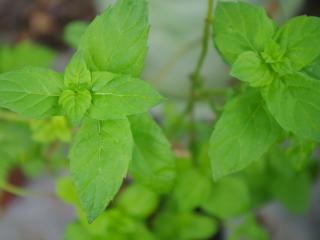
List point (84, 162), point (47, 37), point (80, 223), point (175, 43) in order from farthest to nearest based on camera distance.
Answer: point (47, 37) → point (175, 43) → point (80, 223) → point (84, 162)

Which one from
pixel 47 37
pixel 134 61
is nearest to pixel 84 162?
pixel 134 61

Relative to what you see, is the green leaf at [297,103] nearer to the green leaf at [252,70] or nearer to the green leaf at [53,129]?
the green leaf at [252,70]

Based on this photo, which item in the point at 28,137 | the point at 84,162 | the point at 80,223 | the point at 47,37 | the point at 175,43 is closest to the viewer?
the point at 84,162

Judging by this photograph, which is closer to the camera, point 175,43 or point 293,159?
point 293,159

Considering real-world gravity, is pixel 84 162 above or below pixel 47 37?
above

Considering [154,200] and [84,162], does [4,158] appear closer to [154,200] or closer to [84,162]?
[154,200]

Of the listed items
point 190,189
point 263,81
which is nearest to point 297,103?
point 263,81

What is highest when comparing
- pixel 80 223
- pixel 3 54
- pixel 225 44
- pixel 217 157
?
pixel 225 44

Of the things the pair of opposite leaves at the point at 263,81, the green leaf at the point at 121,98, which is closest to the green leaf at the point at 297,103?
the pair of opposite leaves at the point at 263,81

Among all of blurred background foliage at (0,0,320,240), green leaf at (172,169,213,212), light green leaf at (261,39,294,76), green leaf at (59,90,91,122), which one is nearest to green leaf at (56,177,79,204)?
blurred background foliage at (0,0,320,240)
